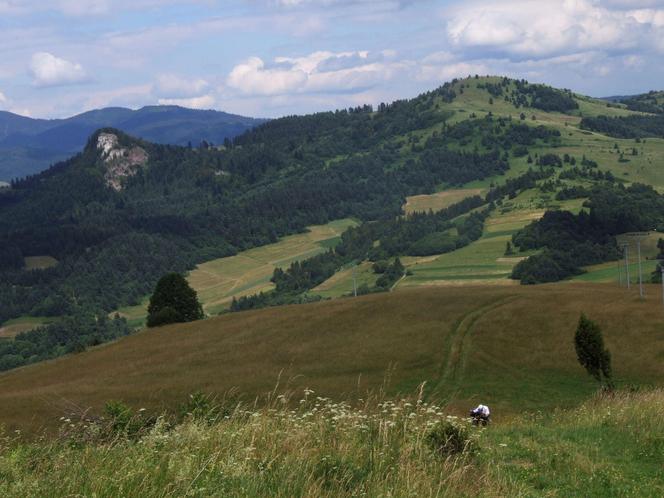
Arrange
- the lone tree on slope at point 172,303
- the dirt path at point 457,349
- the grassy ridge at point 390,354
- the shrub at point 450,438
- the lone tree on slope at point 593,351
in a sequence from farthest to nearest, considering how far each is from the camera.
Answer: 1. the lone tree on slope at point 172,303
2. the dirt path at point 457,349
3. the grassy ridge at point 390,354
4. the lone tree on slope at point 593,351
5. the shrub at point 450,438

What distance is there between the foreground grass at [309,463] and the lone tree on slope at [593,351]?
3505cm

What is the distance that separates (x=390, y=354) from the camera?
203 feet

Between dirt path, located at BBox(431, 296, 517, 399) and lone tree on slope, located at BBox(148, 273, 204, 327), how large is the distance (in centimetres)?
4118

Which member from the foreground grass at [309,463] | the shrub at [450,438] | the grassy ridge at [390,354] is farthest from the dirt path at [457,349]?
the shrub at [450,438]

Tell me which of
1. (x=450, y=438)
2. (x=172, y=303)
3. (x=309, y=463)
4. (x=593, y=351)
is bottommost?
(x=172, y=303)

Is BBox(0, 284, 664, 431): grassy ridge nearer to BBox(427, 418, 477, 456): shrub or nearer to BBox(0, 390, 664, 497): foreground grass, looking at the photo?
BBox(0, 390, 664, 497): foreground grass

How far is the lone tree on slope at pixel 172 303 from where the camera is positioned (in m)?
95.8

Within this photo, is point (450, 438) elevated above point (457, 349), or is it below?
above

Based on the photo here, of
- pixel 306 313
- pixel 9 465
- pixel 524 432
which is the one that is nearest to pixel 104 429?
pixel 9 465

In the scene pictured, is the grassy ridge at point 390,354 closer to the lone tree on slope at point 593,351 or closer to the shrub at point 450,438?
the lone tree on slope at point 593,351

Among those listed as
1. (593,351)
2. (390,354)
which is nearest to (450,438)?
(593,351)

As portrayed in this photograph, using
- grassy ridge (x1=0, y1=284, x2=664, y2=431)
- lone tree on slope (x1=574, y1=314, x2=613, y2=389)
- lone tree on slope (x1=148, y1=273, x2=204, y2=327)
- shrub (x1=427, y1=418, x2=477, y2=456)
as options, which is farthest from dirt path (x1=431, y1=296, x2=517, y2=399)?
lone tree on slope (x1=148, y1=273, x2=204, y2=327)

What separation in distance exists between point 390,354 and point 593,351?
18.2 meters

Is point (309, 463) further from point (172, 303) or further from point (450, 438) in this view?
point (172, 303)
